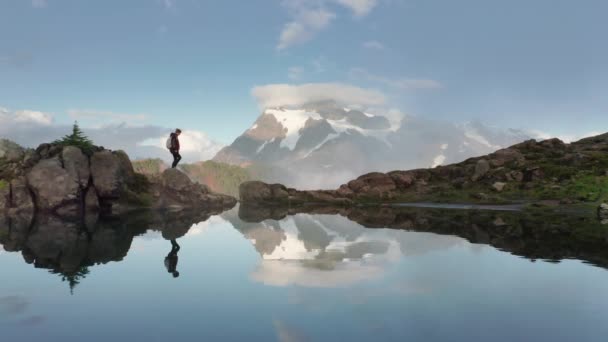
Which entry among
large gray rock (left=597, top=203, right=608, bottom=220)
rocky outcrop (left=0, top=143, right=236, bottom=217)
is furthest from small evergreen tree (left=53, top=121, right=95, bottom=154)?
large gray rock (left=597, top=203, right=608, bottom=220)

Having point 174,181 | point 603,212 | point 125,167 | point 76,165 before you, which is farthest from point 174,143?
point 603,212

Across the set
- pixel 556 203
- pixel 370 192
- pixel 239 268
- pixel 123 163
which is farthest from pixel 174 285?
pixel 370 192

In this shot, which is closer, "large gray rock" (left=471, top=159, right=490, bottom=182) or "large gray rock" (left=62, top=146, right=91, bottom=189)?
"large gray rock" (left=62, top=146, right=91, bottom=189)

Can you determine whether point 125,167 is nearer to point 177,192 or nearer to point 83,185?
point 83,185

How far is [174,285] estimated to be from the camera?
13398 millimetres

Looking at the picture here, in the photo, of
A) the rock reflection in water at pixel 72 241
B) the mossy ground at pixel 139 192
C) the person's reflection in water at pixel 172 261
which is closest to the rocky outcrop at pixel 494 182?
the mossy ground at pixel 139 192

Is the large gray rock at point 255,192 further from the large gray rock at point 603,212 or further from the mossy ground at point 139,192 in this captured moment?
the large gray rock at point 603,212

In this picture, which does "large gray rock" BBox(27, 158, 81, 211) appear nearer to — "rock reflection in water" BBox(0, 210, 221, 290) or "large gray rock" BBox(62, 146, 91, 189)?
"large gray rock" BBox(62, 146, 91, 189)

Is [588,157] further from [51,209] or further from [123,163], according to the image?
[51,209]

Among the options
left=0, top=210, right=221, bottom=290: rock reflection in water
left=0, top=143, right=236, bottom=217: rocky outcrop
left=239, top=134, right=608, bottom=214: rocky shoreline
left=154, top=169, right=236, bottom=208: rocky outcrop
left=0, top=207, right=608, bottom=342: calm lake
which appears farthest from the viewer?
left=239, top=134, right=608, bottom=214: rocky shoreline

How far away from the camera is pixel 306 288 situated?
12.7 m

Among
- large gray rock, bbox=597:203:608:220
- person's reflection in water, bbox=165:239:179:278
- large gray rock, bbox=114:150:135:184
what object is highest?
large gray rock, bbox=114:150:135:184

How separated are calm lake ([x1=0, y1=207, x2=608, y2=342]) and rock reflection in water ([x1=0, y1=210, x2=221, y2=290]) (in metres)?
0.17

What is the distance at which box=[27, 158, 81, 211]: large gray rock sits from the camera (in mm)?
44812
